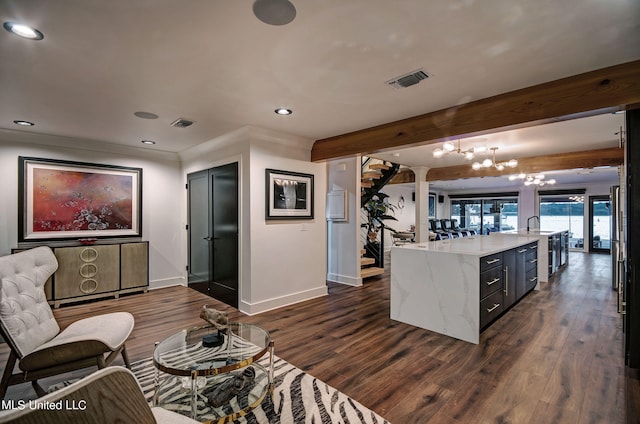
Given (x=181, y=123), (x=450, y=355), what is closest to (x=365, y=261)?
(x=450, y=355)

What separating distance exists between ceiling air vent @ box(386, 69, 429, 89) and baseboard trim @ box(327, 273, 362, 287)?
3.64m

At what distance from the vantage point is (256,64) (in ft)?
7.22

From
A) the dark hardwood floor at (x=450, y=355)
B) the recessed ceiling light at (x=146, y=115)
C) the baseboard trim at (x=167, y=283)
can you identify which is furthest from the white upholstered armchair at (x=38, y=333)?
the baseboard trim at (x=167, y=283)

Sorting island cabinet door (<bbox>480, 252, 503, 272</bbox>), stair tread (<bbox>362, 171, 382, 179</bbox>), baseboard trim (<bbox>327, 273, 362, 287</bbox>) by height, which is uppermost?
stair tread (<bbox>362, 171, 382, 179</bbox>)

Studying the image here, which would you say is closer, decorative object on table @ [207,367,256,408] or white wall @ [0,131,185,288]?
decorative object on table @ [207,367,256,408]

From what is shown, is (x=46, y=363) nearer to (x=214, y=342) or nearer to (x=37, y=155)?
(x=214, y=342)

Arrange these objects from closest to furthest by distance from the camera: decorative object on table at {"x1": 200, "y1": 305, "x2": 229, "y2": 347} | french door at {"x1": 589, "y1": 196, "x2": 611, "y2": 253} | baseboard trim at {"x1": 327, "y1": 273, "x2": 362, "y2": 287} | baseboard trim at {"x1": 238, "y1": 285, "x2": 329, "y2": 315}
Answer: decorative object on table at {"x1": 200, "y1": 305, "x2": 229, "y2": 347} → baseboard trim at {"x1": 238, "y1": 285, "x2": 329, "y2": 315} → baseboard trim at {"x1": 327, "y1": 273, "x2": 362, "y2": 287} → french door at {"x1": 589, "y1": 196, "x2": 611, "y2": 253}

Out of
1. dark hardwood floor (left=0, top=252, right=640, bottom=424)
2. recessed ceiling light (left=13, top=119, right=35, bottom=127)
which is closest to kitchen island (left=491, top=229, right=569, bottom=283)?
dark hardwood floor (left=0, top=252, right=640, bottom=424)

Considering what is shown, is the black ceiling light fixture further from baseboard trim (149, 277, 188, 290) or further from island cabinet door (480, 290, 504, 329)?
baseboard trim (149, 277, 188, 290)

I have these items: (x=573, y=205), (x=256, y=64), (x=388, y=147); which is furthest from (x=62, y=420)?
(x=573, y=205)

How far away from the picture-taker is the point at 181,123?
3.62 metres

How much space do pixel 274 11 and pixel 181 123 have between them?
2.47 meters

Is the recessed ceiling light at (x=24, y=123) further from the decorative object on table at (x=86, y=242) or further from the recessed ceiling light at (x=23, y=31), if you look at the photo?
the recessed ceiling light at (x=23, y=31)

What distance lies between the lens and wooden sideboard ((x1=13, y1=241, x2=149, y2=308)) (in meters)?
4.10
